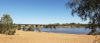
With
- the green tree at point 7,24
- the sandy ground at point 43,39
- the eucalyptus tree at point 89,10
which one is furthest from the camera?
the green tree at point 7,24

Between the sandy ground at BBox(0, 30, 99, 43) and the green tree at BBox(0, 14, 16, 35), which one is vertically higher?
the green tree at BBox(0, 14, 16, 35)

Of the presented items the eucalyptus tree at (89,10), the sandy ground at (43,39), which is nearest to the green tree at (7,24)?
the sandy ground at (43,39)

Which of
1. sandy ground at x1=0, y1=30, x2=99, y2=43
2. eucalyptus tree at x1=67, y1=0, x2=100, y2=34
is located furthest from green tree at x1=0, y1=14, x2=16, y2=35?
eucalyptus tree at x1=67, y1=0, x2=100, y2=34

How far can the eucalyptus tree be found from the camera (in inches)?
404

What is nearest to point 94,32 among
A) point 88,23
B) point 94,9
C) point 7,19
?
point 88,23

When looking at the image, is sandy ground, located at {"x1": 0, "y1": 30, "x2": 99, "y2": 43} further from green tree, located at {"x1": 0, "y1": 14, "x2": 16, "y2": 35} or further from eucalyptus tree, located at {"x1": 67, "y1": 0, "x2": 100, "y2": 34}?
eucalyptus tree, located at {"x1": 67, "y1": 0, "x2": 100, "y2": 34}

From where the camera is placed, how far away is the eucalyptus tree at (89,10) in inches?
404

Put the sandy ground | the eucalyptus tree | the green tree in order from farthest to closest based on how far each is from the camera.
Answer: the green tree
the sandy ground
the eucalyptus tree

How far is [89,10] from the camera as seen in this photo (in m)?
10.5

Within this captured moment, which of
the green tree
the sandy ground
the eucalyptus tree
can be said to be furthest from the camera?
the green tree

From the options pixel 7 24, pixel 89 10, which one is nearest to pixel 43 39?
pixel 7 24

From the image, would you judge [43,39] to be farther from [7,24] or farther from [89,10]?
[89,10]

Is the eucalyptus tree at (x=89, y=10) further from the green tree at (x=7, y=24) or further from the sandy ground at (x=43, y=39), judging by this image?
the green tree at (x=7, y=24)

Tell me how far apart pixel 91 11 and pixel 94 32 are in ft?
3.75
